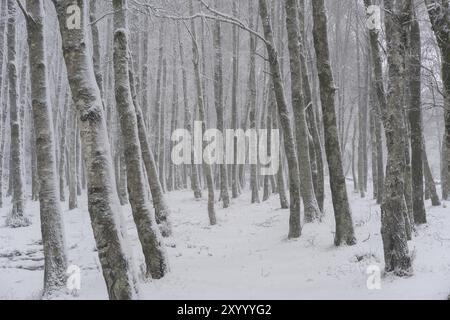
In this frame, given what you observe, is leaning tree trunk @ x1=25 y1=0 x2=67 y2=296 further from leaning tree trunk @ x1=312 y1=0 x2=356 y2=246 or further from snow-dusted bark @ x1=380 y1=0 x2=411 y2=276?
snow-dusted bark @ x1=380 y1=0 x2=411 y2=276

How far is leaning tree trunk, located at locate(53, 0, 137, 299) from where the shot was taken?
502cm

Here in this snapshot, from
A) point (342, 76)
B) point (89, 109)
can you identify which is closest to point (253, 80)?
point (342, 76)

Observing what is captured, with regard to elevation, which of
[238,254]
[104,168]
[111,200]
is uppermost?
[104,168]

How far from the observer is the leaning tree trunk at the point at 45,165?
7.44m

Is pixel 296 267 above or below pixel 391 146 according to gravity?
below

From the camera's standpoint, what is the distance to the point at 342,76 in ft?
71.7

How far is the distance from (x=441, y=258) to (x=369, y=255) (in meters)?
1.12

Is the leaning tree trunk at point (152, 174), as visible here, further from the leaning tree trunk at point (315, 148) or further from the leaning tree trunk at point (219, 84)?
the leaning tree trunk at point (219, 84)

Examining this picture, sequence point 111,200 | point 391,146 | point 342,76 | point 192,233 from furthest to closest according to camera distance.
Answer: point 342,76 < point 192,233 < point 391,146 < point 111,200

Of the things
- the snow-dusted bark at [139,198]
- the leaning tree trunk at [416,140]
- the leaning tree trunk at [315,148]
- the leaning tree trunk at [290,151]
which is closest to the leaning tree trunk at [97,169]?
the snow-dusted bark at [139,198]

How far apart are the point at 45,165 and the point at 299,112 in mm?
6134

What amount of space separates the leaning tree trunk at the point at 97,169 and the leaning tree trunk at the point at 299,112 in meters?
6.47

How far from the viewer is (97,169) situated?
16.7ft
